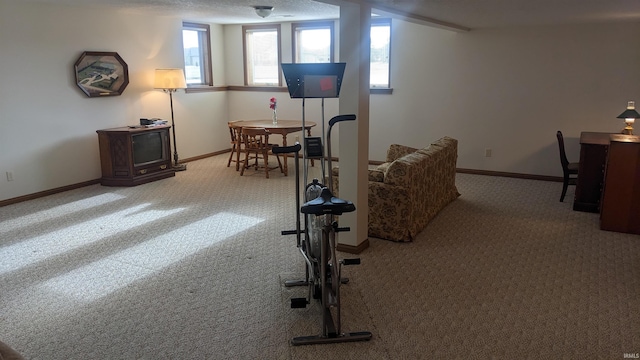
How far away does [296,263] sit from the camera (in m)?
3.88

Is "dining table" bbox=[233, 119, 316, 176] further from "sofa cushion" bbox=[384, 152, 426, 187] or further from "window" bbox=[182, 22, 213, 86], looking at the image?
"sofa cushion" bbox=[384, 152, 426, 187]

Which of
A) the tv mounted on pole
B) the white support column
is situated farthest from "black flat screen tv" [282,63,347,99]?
the white support column

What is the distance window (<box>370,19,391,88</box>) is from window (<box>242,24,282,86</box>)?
67.9 inches

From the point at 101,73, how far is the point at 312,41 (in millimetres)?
3334

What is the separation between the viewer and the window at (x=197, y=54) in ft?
26.5

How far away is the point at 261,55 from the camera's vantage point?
8.55 metres

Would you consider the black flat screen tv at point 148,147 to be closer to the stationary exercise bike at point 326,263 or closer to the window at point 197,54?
the window at point 197,54

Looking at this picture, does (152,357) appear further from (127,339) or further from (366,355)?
(366,355)

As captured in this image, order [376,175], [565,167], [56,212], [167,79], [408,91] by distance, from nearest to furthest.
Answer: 1. [376,175]
2. [56,212]
3. [565,167]
4. [167,79]
5. [408,91]

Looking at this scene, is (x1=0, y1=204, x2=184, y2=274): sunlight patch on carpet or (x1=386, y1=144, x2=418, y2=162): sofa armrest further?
(x1=386, y1=144, x2=418, y2=162): sofa armrest

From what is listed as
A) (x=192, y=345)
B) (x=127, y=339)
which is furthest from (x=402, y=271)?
(x=127, y=339)

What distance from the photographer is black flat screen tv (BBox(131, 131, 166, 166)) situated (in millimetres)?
6504

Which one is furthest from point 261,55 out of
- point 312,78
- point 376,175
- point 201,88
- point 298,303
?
point 298,303

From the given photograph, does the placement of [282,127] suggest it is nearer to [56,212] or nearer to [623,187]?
[56,212]
